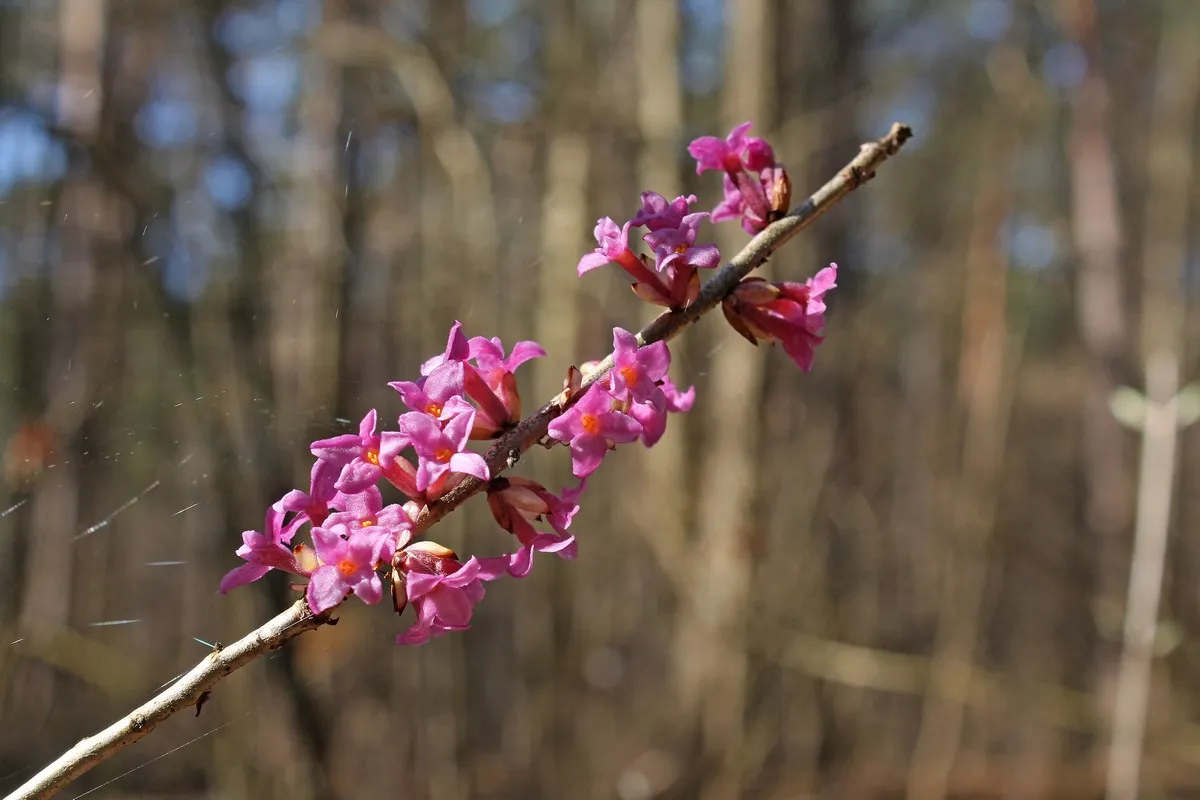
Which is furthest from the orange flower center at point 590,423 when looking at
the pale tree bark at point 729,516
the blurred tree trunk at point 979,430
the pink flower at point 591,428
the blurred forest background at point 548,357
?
the blurred tree trunk at point 979,430

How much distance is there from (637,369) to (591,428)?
0.07 meters

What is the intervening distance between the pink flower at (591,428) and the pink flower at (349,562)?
17 cm

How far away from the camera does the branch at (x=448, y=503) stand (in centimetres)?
69

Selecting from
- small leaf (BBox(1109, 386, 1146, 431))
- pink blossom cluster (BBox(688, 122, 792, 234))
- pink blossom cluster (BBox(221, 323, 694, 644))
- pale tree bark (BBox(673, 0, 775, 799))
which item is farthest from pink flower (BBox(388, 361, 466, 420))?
pale tree bark (BBox(673, 0, 775, 799))

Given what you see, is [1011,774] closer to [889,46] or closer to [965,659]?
[965,659]

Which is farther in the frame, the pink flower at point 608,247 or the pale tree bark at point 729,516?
the pale tree bark at point 729,516

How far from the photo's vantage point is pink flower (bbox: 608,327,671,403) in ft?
2.58

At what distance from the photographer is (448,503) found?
0.79m

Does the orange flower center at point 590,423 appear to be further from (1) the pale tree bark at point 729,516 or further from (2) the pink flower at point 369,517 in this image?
(1) the pale tree bark at point 729,516

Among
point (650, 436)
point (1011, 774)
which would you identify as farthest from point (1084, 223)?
point (1011, 774)

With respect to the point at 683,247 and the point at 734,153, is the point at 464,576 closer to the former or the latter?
the point at 683,247

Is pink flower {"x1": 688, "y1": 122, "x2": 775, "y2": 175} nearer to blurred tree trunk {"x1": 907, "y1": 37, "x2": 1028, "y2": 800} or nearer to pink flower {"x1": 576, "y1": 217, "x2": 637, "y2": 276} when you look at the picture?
pink flower {"x1": 576, "y1": 217, "x2": 637, "y2": 276}

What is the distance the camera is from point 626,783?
4938 mm

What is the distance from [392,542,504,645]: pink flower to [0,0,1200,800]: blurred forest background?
115 cm
